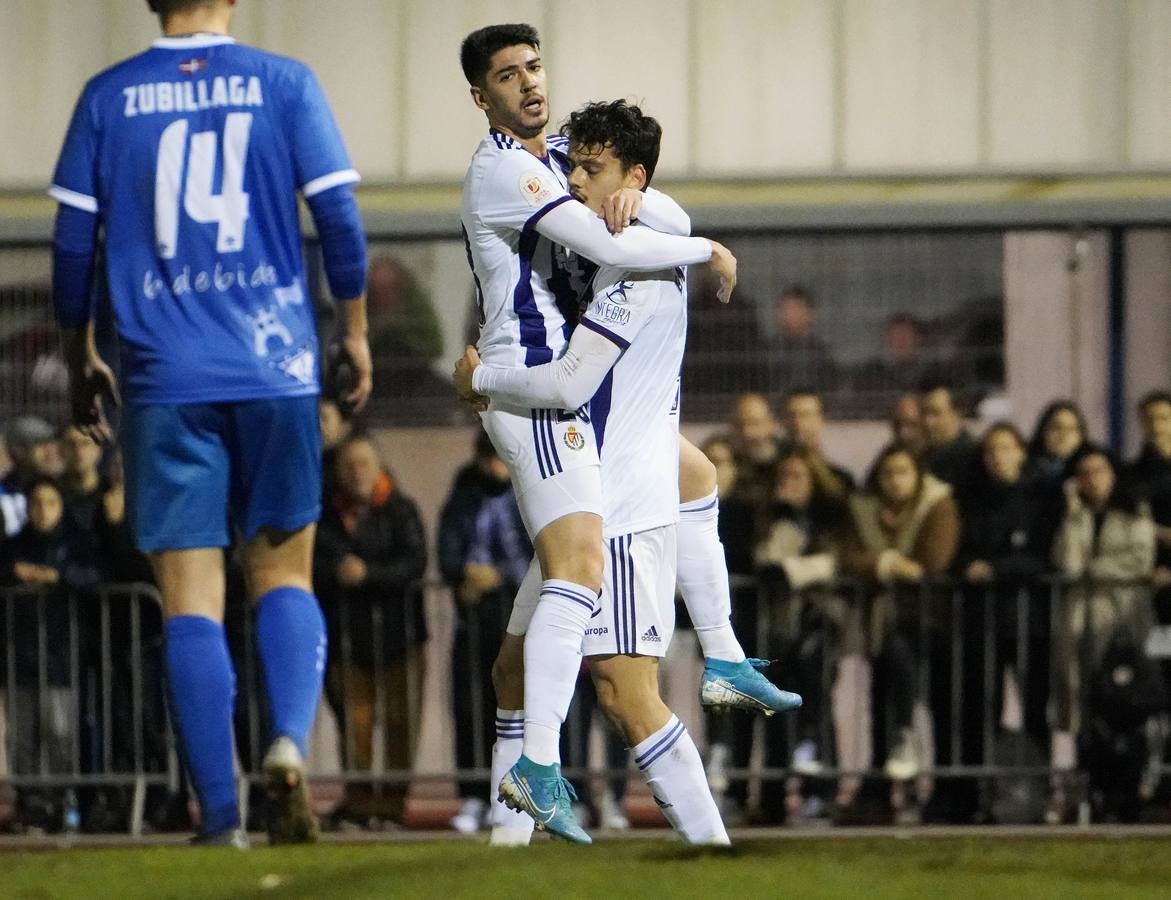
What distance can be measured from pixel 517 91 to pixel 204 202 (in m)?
0.90

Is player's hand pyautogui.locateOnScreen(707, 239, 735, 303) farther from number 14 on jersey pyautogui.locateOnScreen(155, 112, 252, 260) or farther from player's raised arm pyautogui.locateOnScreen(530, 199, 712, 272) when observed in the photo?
number 14 on jersey pyautogui.locateOnScreen(155, 112, 252, 260)

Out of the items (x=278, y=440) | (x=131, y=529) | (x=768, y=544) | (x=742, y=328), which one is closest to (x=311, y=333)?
(x=278, y=440)

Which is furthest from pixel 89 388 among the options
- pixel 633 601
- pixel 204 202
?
pixel 633 601

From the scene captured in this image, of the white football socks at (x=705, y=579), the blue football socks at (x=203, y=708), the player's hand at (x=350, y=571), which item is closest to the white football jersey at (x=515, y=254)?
the white football socks at (x=705, y=579)

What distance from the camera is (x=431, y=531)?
1174cm

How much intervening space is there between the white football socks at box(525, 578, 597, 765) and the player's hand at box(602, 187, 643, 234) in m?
0.92

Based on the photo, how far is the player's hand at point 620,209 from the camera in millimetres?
6094

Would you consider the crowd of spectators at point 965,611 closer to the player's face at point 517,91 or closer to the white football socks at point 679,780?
the white football socks at point 679,780

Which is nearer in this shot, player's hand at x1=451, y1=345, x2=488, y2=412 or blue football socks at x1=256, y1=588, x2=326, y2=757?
player's hand at x1=451, y1=345, x2=488, y2=412

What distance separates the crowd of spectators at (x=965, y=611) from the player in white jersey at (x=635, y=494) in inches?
180

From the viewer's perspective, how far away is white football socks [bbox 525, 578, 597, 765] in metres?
6.06

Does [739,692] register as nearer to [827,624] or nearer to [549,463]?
[549,463]

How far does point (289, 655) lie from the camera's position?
650cm

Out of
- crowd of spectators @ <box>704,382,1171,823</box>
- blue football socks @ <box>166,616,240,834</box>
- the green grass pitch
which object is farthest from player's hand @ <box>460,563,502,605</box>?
the green grass pitch
